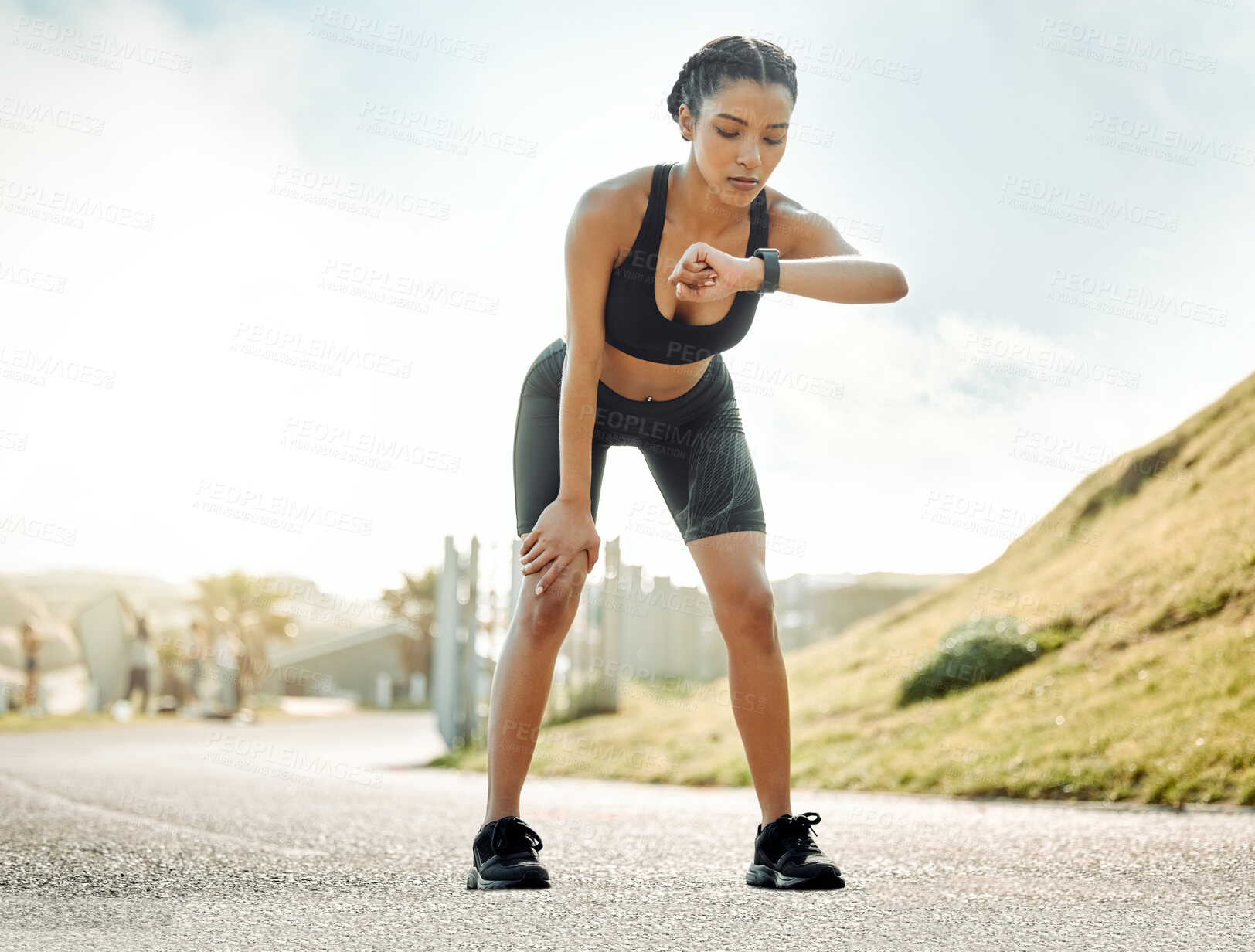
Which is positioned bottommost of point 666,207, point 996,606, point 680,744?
point 680,744

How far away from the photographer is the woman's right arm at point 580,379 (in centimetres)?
250

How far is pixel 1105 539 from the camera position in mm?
11023

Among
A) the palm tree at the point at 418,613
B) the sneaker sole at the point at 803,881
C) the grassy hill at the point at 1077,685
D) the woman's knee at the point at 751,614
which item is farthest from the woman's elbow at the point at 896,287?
the palm tree at the point at 418,613

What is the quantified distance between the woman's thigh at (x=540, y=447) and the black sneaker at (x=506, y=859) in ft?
2.32

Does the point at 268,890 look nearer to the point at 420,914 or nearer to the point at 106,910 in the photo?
the point at 106,910

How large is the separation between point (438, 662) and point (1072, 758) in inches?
269

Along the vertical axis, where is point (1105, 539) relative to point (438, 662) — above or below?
above

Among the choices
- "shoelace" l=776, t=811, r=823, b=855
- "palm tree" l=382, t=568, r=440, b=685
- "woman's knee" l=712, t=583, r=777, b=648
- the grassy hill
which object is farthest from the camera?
"palm tree" l=382, t=568, r=440, b=685

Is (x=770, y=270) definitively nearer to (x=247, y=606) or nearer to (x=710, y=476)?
(x=710, y=476)

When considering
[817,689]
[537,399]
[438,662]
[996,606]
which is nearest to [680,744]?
[817,689]

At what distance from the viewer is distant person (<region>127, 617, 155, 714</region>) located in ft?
69.9

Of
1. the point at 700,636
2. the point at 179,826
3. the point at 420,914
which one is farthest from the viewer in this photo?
the point at 700,636

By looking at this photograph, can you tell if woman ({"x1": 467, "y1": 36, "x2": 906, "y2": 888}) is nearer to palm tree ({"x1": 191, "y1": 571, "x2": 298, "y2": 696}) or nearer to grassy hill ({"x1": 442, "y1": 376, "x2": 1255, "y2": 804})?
grassy hill ({"x1": 442, "y1": 376, "x2": 1255, "y2": 804})

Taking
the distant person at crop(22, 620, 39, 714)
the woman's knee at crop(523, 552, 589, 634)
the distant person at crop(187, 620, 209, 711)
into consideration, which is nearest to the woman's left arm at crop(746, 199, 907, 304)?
the woman's knee at crop(523, 552, 589, 634)
